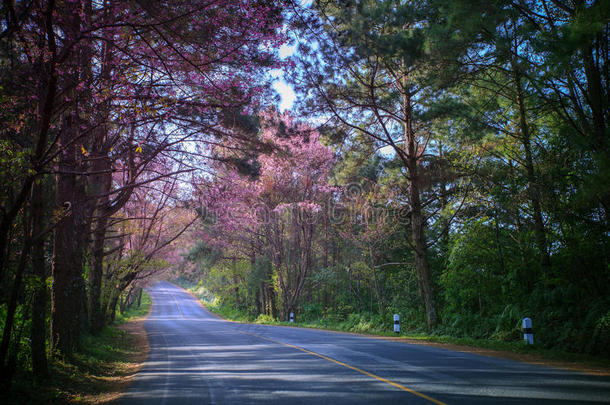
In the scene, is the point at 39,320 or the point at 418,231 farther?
the point at 418,231

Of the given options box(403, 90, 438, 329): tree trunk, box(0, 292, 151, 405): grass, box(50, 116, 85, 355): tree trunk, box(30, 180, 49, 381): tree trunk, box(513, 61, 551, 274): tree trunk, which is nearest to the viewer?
box(0, 292, 151, 405): grass

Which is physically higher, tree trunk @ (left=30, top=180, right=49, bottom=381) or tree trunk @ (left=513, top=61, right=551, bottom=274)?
tree trunk @ (left=513, top=61, right=551, bottom=274)

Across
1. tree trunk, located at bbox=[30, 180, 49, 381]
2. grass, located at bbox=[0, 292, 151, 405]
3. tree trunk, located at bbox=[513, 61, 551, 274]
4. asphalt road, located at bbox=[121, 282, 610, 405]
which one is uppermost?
tree trunk, located at bbox=[513, 61, 551, 274]

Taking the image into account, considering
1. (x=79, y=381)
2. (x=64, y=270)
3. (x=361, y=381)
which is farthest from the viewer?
(x=64, y=270)

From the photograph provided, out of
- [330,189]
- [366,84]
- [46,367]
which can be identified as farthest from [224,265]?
[46,367]

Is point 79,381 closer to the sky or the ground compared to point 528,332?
closer to the ground

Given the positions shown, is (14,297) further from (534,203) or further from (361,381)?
(534,203)

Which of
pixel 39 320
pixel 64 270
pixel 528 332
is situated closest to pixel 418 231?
pixel 528 332

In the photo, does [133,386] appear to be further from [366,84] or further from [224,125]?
[366,84]

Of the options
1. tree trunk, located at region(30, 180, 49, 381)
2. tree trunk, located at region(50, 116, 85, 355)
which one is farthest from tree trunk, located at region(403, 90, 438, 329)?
tree trunk, located at region(30, 180, 49, 381)

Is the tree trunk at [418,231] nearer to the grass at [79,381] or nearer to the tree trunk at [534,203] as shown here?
the tree trunk at [534,203]

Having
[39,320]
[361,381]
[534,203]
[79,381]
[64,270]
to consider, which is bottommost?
[79,381]

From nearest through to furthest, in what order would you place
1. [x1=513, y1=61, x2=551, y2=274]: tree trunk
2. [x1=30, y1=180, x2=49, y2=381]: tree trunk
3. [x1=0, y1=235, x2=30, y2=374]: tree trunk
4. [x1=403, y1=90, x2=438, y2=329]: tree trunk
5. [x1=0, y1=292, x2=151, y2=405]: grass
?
[x1=0, y1=235, x2=30, y2=374]: tree trunk, [x1=0, y1=292, x2=151, y2=405]: grass, [x1=30, y1=180, x2=49, y2=381]: tree trunk, [x1=513, y1=61, x2=551, y2=274]: tree trunk, [x1=403, y1=90, x2=438, y2=329]: tree trunk

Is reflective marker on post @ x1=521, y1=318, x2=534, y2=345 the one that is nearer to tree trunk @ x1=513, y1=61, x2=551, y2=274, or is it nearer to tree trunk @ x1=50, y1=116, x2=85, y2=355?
tree trunk @ x1=513, y1=61, x2=551, y2=274
